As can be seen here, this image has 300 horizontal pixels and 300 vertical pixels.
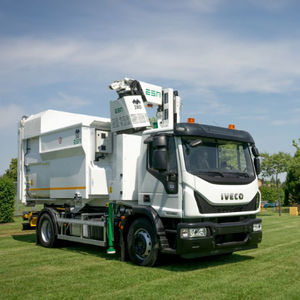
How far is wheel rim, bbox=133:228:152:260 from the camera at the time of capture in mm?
8094

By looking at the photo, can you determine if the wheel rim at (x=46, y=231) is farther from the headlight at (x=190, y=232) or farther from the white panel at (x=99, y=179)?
the headlight at (x=190, y=232)

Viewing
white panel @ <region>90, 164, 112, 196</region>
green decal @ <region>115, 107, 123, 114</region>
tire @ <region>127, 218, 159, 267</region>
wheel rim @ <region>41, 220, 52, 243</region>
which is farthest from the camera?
wheel rim @ <region>41, 220, 52, 243</region>

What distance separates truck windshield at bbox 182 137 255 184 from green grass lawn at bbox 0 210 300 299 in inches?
71.0

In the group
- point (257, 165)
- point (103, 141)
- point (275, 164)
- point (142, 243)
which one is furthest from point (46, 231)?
point (275, 164)

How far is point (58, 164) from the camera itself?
1102 centimetres

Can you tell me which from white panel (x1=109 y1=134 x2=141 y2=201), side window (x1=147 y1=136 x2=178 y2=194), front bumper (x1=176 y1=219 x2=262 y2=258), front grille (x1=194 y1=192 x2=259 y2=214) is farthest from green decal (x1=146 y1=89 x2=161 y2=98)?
front bumper (x1=176 y1=219 x2=262 y2=258)

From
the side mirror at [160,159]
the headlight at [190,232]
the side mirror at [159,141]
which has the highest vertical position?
the side mirror at [159,141]

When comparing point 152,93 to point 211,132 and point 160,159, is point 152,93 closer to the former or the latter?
point 211,132

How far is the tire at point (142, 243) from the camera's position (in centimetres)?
794

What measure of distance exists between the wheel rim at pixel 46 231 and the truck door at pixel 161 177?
415 centimetres

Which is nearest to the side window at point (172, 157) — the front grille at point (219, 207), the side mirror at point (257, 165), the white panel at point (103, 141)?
the front grille at point (219, 207)

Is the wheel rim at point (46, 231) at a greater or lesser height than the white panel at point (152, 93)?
lesser

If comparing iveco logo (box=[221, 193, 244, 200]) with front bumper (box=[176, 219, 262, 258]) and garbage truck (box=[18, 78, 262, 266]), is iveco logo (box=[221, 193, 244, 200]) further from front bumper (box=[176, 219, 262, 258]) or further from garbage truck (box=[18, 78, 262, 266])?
front bumper (box=[176, 219, 262, 258])

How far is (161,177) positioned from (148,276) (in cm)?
188
